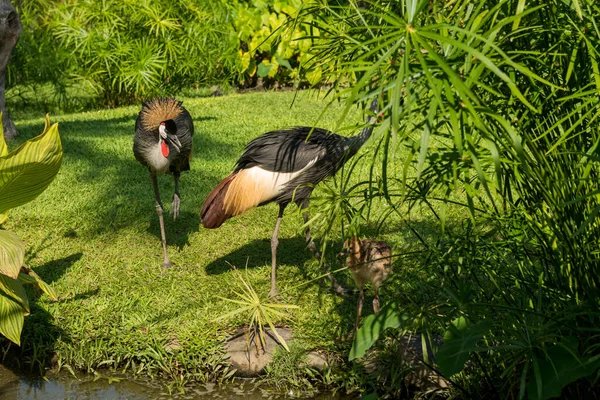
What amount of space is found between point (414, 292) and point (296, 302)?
829mm

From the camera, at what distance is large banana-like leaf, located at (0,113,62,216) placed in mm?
4129

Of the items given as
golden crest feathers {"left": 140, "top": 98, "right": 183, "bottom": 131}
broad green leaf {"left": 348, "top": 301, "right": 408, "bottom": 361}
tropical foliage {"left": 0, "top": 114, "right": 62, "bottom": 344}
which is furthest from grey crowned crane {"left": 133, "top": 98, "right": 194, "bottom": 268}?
broad green leaf {"left": 348, "top": 301, "right": 408, "bottom": 361}

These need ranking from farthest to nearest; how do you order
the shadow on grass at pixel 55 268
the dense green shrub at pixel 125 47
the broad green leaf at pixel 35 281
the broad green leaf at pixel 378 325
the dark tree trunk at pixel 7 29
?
the dense green shrub at pixel 125 47, the dark tree trunk at pixel 7 29, the shadow on grass at pixel 55 268, the broad green leaf at pixel 35 281, the broad green leaf at pixel 378 325

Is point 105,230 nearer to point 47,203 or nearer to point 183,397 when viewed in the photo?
point 47,203

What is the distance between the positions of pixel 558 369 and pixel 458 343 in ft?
1.27

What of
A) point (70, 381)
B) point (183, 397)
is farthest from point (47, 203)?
point (183, 397)

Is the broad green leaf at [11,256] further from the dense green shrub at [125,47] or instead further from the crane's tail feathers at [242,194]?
the dense green shrub at [125,47]

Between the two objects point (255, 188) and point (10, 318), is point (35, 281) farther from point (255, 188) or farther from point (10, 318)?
point (255, 188)

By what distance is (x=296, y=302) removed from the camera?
198 inches

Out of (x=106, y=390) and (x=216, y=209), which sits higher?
(x=216, y=209)

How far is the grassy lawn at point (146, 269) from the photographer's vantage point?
456cm

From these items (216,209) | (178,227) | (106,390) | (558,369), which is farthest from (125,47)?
(558,369)

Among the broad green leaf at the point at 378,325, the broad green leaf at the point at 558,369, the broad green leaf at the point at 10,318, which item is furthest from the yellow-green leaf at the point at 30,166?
the broad green leaf at the point at 558,369

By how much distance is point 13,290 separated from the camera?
14.0 feet
